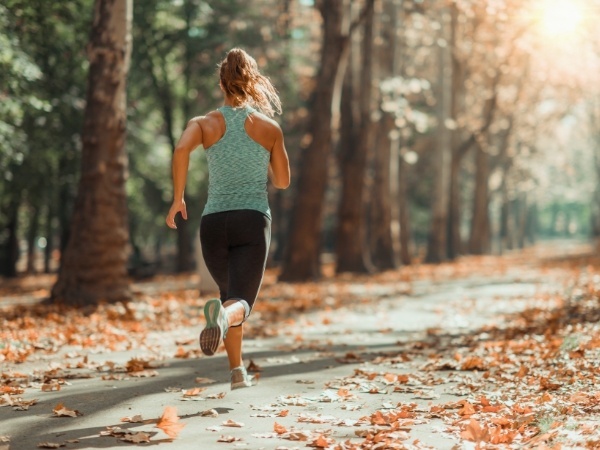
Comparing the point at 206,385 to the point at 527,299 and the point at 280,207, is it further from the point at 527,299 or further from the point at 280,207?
the point at 280,207

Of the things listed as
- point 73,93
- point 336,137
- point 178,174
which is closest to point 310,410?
point 178,174

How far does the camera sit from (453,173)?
3716 cm

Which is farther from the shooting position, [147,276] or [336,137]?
[336,137]

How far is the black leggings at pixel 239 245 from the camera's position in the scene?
5.71 m

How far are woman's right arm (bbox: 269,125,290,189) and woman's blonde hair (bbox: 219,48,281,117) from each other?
0.62 feet

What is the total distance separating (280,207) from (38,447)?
33.6 m

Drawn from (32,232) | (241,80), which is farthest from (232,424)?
(32,232)

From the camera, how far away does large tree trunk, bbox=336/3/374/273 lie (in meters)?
23.8

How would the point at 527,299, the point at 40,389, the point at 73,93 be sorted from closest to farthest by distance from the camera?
the point at 40,389, the point at 527,299, the point at 73,93

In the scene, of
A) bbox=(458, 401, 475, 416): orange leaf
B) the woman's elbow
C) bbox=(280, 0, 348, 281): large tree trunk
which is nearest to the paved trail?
bbox=(458, 401, 475, 416): orange leaf

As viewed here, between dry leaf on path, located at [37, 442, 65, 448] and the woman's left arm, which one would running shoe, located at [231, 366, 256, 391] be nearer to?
the woman's left arm

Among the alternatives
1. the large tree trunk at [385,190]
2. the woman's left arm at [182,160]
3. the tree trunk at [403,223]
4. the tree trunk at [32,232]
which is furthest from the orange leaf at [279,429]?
the tree trunk at [403,223]

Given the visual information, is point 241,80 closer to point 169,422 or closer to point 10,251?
point 169,422

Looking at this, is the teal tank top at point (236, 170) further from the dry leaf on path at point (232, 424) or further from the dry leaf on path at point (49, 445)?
the dry leaf on path at point (49, 445)
